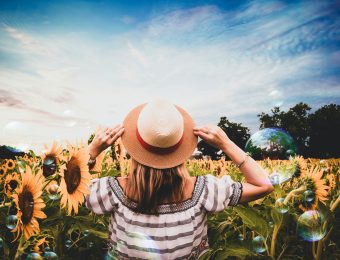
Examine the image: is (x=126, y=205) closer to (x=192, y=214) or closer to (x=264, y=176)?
(x=192, y=214)

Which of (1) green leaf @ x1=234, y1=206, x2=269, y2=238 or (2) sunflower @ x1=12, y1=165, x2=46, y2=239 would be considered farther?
(1) green leaf @ x1=234, y1=206, x2=269, y2=238

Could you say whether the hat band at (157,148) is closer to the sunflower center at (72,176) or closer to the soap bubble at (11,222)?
the sunflower center at (72,176)

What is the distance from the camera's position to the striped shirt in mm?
1829

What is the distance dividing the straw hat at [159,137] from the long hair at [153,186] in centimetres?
A: 8

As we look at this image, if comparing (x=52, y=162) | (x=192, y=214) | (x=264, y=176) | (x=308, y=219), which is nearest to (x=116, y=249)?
(x=192, y=214)

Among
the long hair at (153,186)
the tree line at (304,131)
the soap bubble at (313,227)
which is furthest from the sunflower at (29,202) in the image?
the tree line at (304,131)

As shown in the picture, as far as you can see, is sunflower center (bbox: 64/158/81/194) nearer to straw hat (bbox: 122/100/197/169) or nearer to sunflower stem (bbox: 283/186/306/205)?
straw hat (bbox: 122/100/197/169)

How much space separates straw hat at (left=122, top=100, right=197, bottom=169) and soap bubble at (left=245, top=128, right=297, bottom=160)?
3.06 m

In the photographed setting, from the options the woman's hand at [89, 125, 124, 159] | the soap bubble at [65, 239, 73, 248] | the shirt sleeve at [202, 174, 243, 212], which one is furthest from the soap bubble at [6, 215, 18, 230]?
the shirt sleeve at [202, 174, 243, 212]

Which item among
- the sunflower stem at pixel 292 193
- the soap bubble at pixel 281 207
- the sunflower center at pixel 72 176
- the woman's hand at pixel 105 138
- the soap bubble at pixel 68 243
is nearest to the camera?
the sunflower center at pixel 72 176

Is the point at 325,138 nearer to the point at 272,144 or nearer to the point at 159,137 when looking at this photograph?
the point at 272,144

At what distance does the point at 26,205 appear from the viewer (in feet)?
5.39

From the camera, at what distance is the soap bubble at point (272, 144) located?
4.58 metres

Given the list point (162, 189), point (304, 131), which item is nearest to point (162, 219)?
point (162, 189)
